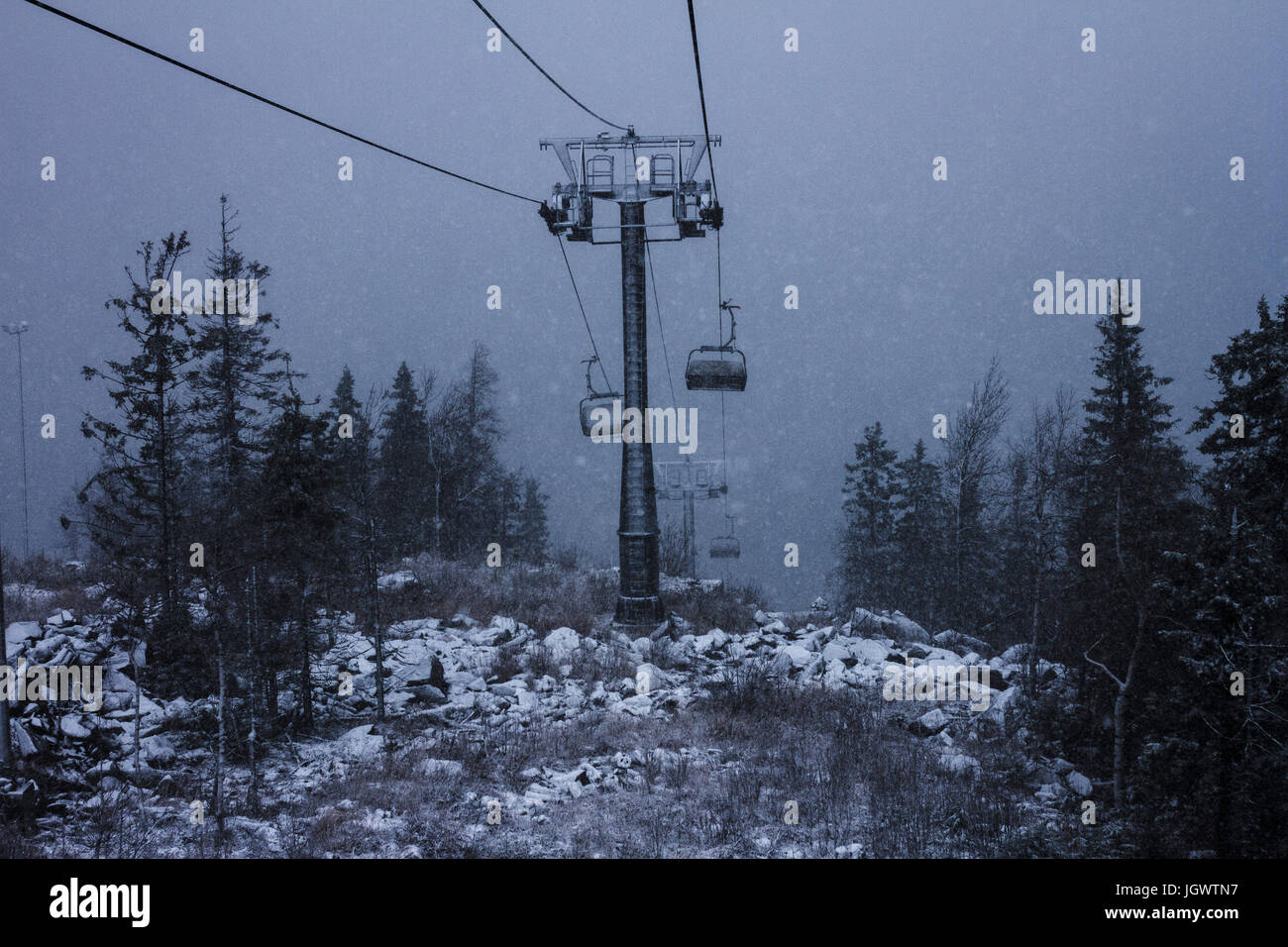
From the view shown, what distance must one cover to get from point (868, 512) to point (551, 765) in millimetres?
35685

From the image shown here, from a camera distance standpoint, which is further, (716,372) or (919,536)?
(919,536)

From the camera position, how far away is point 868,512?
41688 millimetres

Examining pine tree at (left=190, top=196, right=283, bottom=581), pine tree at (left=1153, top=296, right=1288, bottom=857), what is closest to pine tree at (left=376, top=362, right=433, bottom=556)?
pine tree at (left=190, top=196, right=283, bottom=581)

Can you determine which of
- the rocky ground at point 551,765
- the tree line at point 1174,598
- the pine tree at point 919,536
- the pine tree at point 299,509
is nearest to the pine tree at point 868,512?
the pine tree at point 919,536

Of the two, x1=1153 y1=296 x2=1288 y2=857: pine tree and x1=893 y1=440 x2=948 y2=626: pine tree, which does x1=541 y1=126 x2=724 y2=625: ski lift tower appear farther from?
x1=893 y1=440 x2=948 y2=626: pine tree

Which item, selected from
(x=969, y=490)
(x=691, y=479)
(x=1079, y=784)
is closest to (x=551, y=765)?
(x=1079, y=784)

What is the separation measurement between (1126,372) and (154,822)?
24.1m

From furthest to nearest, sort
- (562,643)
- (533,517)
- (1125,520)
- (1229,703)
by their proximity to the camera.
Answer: (533,517), (562,643), (1125,520), (1229,703)

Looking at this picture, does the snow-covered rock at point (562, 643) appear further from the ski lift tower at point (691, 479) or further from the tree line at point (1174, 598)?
the tree line at point (1174, 598)

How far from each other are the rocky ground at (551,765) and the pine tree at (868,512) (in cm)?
2695

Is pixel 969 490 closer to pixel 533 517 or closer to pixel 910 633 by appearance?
pixel 910 633

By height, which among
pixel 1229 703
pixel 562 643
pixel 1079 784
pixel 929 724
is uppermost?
pixel 1229 703
